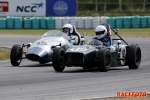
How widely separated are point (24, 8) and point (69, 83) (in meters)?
29.1

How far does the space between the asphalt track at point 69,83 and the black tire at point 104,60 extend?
19cm

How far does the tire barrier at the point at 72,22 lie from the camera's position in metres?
37.5

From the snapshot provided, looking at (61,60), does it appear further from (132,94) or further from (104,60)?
(132,94)

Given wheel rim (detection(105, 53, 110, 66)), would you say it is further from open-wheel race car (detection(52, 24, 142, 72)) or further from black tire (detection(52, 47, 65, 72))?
black tire (detection(52, 47, 65, 72))

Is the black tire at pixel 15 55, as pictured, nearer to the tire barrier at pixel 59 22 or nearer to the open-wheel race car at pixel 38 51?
the open-wheel race car at pixel 38 51

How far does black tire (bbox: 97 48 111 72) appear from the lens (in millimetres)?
14461

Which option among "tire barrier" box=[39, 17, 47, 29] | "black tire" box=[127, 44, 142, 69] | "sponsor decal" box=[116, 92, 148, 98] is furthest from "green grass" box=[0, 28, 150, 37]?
"sponsor decal" box=[116, 92, 148, 98]

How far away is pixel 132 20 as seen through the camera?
37938 millimetres

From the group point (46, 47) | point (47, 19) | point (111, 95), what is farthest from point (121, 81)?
point (47, 19)

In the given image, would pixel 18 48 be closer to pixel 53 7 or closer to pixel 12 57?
pixel 12 57

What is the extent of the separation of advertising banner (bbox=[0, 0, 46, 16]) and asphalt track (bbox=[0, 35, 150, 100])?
2434 cm

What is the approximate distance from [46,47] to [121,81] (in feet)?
15.8

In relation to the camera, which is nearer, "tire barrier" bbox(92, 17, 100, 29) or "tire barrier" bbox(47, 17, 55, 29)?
"tire barrier" bbox(92, 17, 100, 29)

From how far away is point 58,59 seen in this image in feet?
48.8
